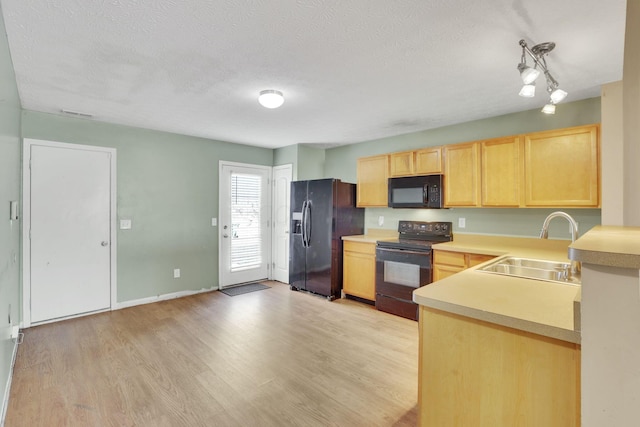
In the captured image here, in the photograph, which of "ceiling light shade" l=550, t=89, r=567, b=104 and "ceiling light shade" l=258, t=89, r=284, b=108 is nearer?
"ceiling light shade" l=550, t=89, r=567, b=104

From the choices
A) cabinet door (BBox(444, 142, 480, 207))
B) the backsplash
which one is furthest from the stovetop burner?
cabinet door (BBox(444, 142, 480, 207))

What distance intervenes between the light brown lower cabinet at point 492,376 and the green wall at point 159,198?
3.94 m

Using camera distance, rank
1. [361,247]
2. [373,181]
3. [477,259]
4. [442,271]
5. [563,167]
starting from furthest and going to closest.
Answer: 1. [373,181]
2. [361,247]
3. [442,271]
4. [477,259]
5. [563,167]

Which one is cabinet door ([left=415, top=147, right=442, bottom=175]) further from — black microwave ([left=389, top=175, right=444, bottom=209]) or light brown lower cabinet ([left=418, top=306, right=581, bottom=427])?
light brown lower cabinet ([left=418, top=306, right=581, bottom=427])

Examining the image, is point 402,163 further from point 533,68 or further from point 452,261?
point 533,68

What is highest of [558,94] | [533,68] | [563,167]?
[533,68]

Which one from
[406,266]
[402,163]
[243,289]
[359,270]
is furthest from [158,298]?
[402,163]

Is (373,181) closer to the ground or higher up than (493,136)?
closer to the ground

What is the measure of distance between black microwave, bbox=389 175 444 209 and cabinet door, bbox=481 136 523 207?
51 centimetres

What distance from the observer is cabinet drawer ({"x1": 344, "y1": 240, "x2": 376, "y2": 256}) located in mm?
4055

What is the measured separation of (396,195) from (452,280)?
7.92 feet

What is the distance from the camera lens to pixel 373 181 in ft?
14.4

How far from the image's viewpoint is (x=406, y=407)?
2012 mm

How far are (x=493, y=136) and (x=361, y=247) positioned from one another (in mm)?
2112
